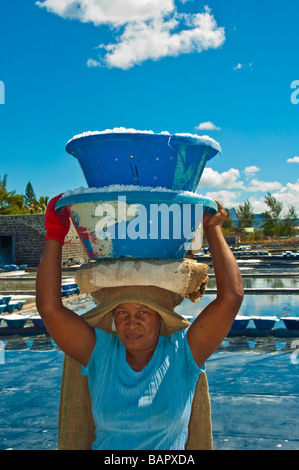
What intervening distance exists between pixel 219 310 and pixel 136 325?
323 millimetres

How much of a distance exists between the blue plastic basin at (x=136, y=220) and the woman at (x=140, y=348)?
0.45 ft

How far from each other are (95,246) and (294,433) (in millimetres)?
3170

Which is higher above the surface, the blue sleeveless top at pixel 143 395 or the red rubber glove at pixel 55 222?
the red rubber glove at pixel 55 222

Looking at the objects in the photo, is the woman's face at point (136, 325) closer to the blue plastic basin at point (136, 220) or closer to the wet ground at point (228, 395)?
the blue plastic basin at point (136, 220)

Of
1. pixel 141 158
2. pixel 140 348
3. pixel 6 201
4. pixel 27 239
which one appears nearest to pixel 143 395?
pixel 140 348

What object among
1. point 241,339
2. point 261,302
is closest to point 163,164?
point 241,339

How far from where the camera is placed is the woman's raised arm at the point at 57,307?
5.42ft

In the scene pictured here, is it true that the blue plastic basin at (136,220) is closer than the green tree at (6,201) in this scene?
Yes

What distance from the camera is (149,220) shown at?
1550mm

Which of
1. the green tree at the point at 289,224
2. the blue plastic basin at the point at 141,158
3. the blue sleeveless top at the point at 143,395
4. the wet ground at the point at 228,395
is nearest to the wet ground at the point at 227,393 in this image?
the wet ground at the point at 228,395

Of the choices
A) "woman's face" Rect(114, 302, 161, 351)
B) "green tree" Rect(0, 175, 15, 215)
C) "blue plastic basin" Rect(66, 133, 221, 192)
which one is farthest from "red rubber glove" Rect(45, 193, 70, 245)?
"green tree" Rect(0, 175, 15, 215)

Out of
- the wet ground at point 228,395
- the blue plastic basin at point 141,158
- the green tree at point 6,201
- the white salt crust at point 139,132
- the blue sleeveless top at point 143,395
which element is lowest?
the wet ground at point 228,395

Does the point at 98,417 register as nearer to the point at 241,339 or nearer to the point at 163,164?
the point at 163,164

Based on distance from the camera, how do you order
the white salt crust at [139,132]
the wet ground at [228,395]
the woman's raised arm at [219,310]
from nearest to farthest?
the white salt crust at [139,132]
the woman's raised arm at [219,310]
the wet ground at [228,395]
